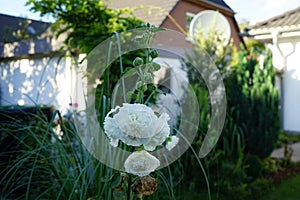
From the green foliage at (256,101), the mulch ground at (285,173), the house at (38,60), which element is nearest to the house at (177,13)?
the house at (38,60)

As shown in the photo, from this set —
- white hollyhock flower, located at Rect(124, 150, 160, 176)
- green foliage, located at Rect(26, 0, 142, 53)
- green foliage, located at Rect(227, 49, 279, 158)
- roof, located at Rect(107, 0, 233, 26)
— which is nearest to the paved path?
green foliage, located at Rect(227, 49, 279, 158)

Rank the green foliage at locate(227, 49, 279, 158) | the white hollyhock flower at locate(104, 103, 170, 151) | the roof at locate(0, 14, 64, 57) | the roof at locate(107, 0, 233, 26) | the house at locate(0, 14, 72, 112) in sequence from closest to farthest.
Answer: the white hollyhock flower at locate(104, 103, 170, 151) < the green foliage at locate(227, 49, 279, 158) < the roof at locate(107, 0, 233, 26) < the house at locate(0, 14, 72, 112) < the roof at locate(0, 14, 64, 57)

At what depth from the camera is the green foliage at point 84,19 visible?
3.60 meters

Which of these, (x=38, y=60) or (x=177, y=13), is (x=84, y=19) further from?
(x=177, y=13)

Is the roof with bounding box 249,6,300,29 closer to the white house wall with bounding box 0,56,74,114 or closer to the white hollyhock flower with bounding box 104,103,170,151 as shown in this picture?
the white house wall with bounding box 0,56,74,114

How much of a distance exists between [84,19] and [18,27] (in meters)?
3.18

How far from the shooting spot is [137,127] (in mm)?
654

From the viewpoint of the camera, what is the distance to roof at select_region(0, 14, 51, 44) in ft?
18.9

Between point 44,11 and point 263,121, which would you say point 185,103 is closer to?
point 263,121

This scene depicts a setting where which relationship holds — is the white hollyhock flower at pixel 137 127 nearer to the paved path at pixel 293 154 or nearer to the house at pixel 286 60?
the paved path at pixel 293 154

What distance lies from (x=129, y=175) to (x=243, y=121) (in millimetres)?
2832

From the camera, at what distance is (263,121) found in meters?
3.42

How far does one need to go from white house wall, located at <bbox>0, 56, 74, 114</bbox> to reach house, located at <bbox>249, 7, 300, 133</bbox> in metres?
4.12

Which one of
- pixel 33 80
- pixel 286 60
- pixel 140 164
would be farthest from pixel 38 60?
pixel 140 164
